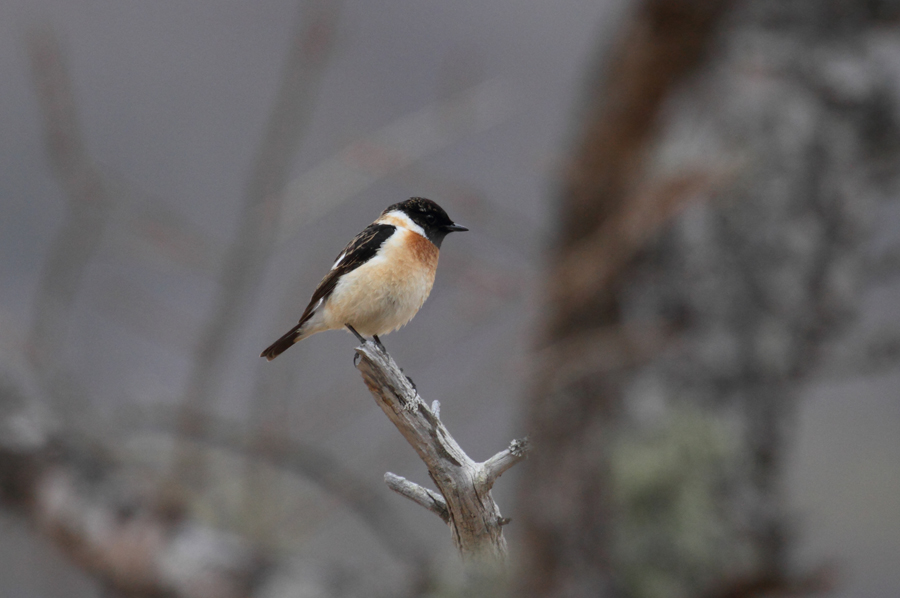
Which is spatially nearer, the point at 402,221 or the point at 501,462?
the point at 501,462

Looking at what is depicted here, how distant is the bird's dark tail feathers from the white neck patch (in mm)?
267

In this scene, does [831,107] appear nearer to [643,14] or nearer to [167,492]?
[643,14]

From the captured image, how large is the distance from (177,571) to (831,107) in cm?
471

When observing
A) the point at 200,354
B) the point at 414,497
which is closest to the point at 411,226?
the point at 414,497

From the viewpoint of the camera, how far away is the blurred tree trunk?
146 inches

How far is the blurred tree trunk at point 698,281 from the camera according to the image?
12.1 feet

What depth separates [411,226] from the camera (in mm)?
1159

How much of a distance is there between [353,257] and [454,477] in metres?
0.49

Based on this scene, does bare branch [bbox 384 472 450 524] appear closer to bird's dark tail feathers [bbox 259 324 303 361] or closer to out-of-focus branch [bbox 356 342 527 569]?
out-of-focus branch [bbox 356 342 527 569]

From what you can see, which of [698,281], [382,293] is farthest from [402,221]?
[698,281]

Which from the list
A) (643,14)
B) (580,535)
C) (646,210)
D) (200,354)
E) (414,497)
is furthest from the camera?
(643,14)

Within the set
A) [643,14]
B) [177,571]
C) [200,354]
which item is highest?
[643,14]

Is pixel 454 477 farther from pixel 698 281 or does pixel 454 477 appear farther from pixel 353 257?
pixel 698 281

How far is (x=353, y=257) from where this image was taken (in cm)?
134
